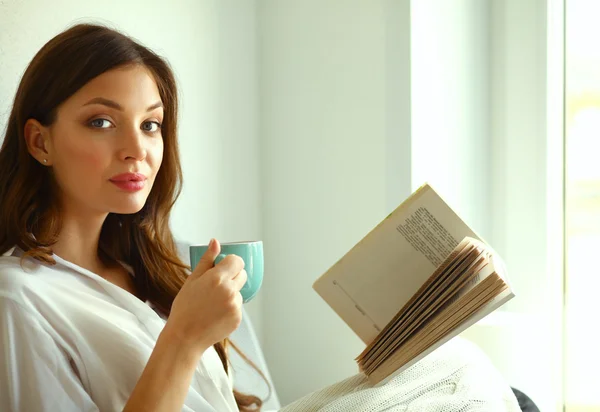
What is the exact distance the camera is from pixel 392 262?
3.91ft

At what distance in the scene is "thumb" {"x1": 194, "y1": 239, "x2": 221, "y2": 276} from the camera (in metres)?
0.98

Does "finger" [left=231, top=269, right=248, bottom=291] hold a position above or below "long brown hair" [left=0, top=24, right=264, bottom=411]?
below

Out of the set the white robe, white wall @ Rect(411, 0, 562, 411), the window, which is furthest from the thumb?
the window

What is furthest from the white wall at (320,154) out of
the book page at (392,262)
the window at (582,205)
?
the book page at (392,262)

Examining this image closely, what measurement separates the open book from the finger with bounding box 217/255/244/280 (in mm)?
271

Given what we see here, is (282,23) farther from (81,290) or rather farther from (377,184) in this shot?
(81,290)

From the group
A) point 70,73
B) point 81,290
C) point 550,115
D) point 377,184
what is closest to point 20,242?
point 81,290

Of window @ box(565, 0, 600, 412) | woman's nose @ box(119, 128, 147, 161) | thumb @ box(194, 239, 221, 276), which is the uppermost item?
woman's nose @ box(119, 128, 147, 161)

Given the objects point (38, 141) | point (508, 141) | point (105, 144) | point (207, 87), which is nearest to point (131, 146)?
point (105, 144)

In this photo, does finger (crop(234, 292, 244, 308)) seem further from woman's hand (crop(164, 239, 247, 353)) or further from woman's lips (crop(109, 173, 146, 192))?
woman's lips (crop(109, 173, 146, 192))

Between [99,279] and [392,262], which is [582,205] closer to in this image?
[392,262]

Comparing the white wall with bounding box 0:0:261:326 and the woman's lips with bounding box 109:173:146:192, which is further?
the white wall with bounding box 0:0:261:326

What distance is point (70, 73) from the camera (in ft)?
3.52

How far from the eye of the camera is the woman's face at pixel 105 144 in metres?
1.08
